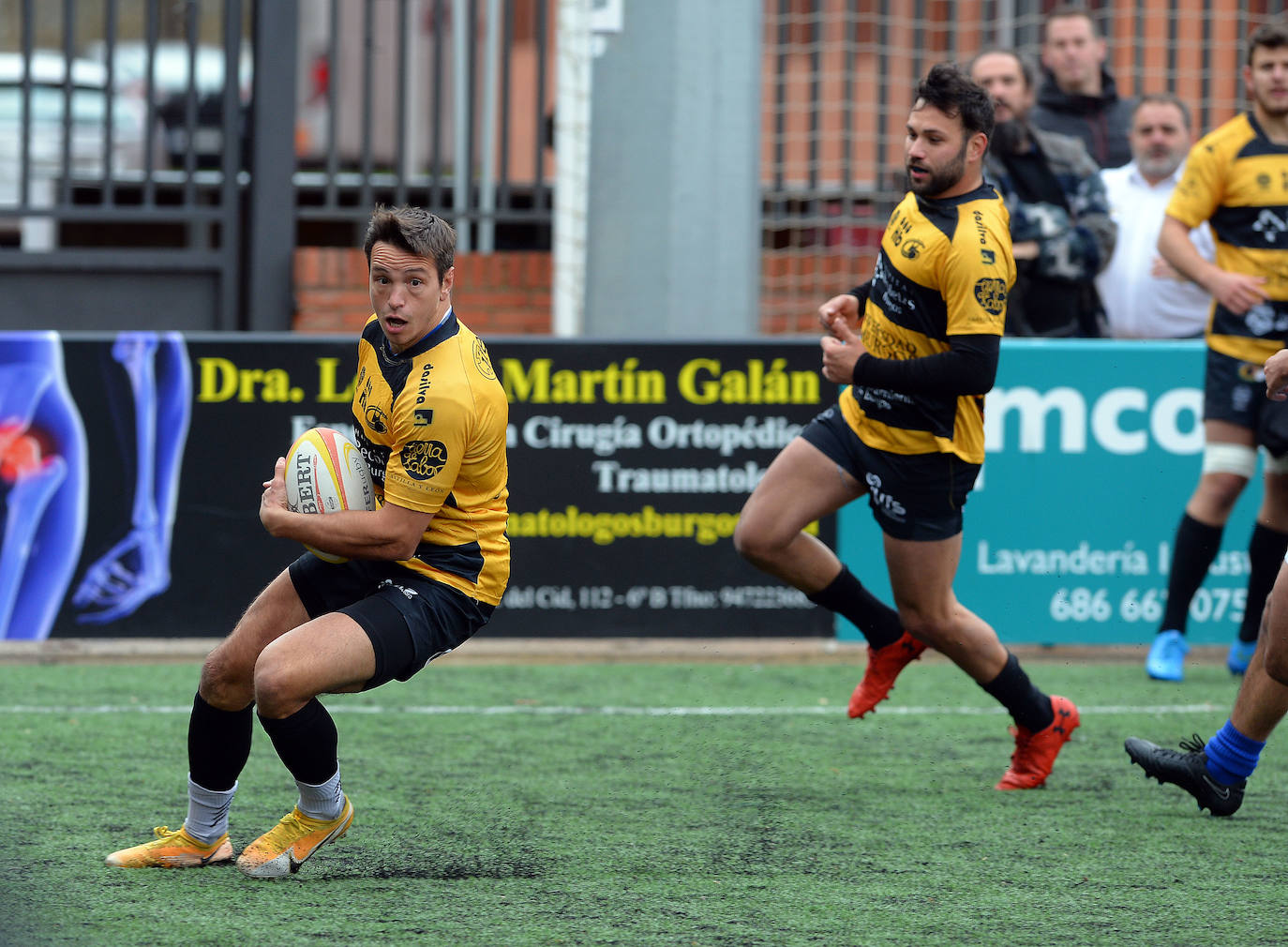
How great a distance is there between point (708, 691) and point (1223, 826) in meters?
2.61

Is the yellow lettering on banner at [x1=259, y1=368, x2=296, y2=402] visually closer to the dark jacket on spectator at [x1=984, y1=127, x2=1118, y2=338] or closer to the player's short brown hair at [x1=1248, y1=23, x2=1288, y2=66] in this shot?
the dark jacket on spectator at [x1=984, y1=127, x2=1118, y2=338]

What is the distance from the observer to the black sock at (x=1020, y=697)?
5.45 m

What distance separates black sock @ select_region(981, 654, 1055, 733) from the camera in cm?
545

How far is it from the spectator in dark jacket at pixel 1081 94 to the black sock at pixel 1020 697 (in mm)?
3993

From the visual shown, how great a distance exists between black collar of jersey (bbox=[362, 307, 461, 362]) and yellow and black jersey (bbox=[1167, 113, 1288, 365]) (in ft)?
12.5

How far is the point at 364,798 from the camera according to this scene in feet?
17.5

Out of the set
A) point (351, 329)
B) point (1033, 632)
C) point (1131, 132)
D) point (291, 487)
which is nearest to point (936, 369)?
point (291, 487)

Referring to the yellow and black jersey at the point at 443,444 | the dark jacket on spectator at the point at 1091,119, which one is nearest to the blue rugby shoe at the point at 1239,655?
the dark jacket on spectator at the point at 1091,119

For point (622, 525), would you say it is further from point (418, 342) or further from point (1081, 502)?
point (418, 342)

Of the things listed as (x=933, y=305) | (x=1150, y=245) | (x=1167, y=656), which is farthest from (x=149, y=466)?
(x=1150, y=245)

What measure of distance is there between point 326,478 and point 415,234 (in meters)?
0.64

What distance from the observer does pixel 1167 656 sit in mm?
7258

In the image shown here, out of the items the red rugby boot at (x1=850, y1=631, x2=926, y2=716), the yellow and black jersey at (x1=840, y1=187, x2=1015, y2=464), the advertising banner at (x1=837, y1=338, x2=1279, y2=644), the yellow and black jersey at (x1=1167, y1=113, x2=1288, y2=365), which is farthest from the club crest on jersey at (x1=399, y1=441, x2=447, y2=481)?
the advertising banner at (x1=837, y1=338, x2=1279, y2=644)

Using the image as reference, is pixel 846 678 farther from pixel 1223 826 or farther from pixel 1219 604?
pixel 1223 826
